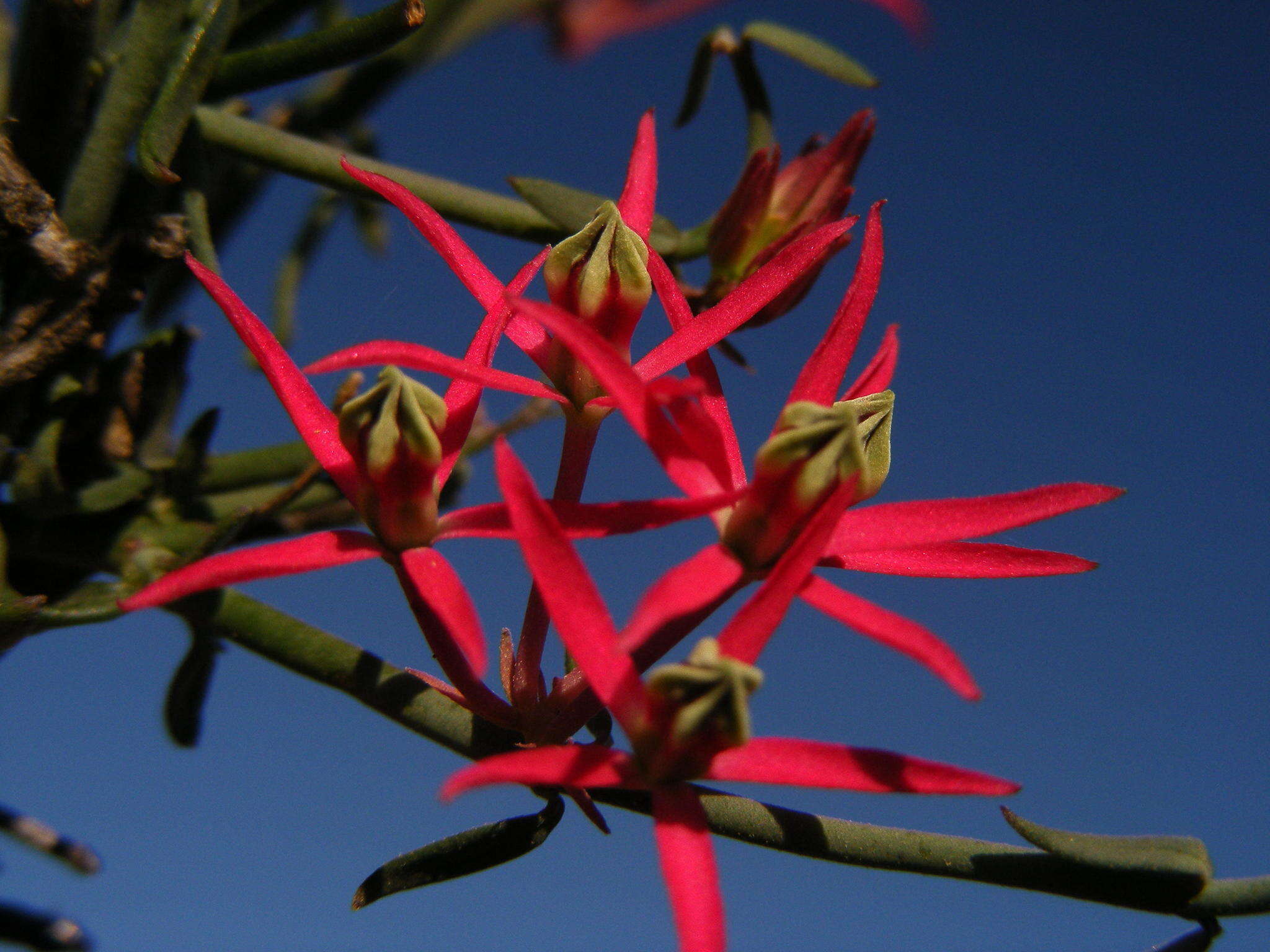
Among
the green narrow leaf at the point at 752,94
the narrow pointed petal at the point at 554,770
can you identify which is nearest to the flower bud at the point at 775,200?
the green narrow leaf at the point at 752,94

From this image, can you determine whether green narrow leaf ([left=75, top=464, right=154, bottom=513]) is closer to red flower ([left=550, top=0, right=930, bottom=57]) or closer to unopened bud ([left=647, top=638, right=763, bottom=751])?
unopened bud ([left=647, top=638, right=763, bottom=751])

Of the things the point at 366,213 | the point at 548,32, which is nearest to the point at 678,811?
the point at 366,213

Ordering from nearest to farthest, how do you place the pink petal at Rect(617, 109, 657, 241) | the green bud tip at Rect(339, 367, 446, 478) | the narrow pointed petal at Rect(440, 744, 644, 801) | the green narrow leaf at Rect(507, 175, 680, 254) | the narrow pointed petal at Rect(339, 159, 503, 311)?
the narrow pointed petal at Rect(440, 744, 644, 801)
the green bud tip at Rect(339, 367, 446, 478)
the narrow pointed petal at Rect(339, 159, 503, 311)
the pink petal at Rect(617, 109, 657, 241)
the green narrow leaf at Rect(507, 175, 680, 254)

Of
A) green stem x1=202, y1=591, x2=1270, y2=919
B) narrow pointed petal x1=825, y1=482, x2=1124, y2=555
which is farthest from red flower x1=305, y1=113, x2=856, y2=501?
green stem x1=202, y1=591, x2=1270, y2=919

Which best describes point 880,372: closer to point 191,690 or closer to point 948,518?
point 948,518

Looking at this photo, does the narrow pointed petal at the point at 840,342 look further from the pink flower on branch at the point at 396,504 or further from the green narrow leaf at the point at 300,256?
the green narrow leaf at the point at 300,256

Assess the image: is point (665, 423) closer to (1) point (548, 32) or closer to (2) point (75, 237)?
(2) point (75, 237)

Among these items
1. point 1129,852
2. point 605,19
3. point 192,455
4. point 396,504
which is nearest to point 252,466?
point 192,455
